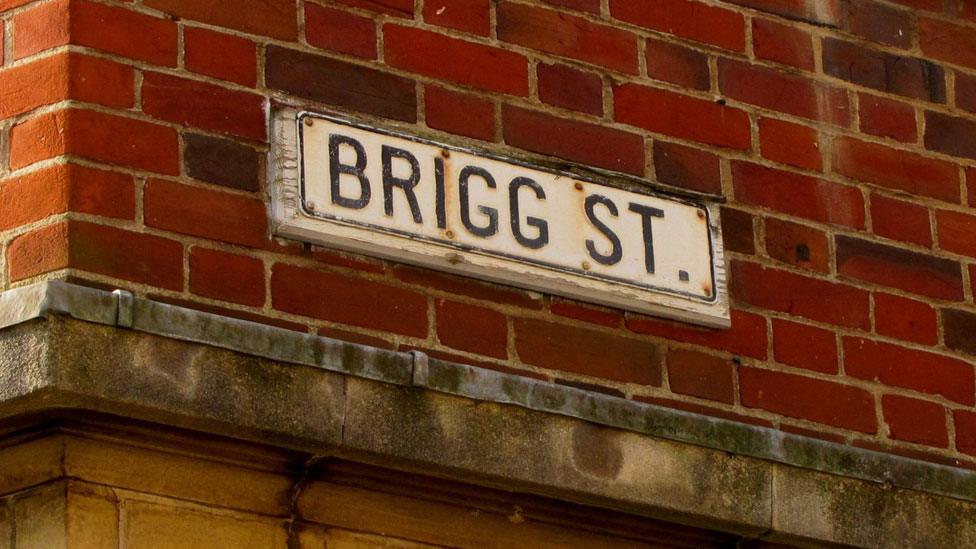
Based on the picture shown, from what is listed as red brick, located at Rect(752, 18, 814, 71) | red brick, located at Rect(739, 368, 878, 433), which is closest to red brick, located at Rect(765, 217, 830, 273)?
red brick, located at Rect(739, 368, 878, 433)

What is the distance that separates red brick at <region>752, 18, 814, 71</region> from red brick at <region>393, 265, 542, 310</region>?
78 centimetres

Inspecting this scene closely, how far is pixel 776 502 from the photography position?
3.77m

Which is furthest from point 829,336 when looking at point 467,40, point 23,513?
point 23,513

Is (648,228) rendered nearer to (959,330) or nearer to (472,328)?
(472,328)

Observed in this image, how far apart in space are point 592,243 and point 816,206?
54 centimetres

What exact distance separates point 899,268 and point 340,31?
3.81 feet

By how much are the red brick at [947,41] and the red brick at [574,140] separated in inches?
29.5

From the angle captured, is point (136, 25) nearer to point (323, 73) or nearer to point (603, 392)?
point (323, 73)

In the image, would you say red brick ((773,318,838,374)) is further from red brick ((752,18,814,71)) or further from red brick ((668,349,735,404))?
red brick ((752,18,814,71))

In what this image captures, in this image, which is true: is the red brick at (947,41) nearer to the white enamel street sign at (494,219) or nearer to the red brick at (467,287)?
the white enamel street sign at (494,219)

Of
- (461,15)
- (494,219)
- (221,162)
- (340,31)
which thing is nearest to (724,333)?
(494,219)

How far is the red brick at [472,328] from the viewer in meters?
3.68

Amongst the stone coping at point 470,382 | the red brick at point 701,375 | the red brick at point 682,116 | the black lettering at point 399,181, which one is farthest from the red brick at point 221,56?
the red brick at point 701,375

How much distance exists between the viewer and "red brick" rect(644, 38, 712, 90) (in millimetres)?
4113
